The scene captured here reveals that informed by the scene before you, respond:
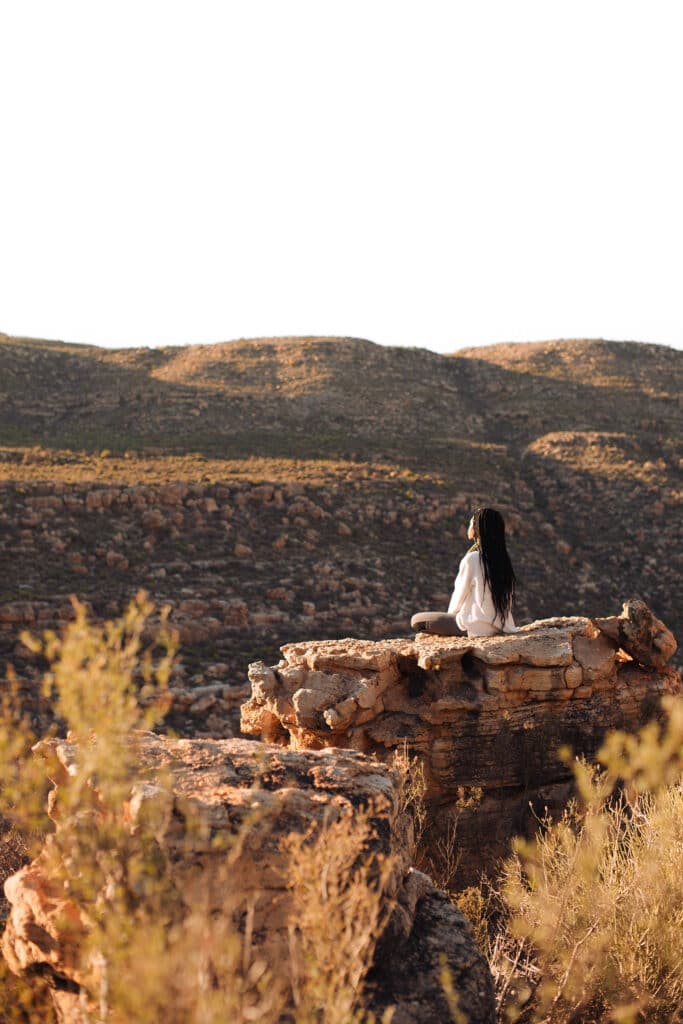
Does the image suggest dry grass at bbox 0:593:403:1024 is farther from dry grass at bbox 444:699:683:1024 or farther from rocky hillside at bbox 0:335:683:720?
rocky hillside at bbox 0:335:683:720

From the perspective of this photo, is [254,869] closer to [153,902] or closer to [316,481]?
[153,902]

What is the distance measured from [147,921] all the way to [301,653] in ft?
17.2

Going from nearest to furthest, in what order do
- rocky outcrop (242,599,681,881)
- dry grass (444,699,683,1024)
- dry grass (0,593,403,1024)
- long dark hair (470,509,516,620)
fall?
dry grass (0,593,403,1024) < dry grass (444,699,683,1024) < rocky outcrop (242,599,681,881) < long dark hair (470,509,516,620)

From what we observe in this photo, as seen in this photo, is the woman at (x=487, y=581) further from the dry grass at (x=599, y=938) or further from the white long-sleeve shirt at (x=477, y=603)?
the dry grass at (x=599, y=938)

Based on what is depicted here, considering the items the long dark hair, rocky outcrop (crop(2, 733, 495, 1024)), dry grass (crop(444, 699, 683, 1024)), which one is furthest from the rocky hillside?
rocky outcrop (crop(2, 733, 495, 1024))

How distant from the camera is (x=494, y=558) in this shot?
8773 millimetres

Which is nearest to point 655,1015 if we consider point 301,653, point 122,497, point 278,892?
point 278,892

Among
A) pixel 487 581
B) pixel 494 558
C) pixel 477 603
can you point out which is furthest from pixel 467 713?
pixel 494 558

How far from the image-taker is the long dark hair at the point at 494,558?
28.6 feet

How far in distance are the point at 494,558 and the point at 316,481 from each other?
17.7 meters

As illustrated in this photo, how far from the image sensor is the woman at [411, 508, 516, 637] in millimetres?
8734

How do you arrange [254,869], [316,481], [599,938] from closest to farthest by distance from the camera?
[254,869] < [599,938] < [316,481]

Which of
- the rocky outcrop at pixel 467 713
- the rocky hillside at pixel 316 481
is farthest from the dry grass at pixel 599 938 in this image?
the rocky hillside at pixel 316 481

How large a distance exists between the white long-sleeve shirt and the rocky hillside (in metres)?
7.97
